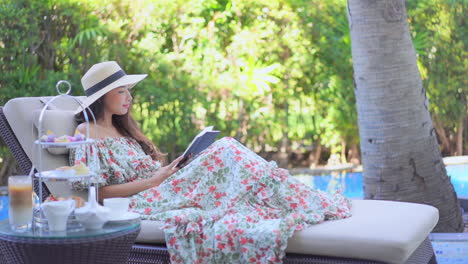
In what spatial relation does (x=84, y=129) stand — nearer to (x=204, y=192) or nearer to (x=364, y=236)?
(x=204, y=192)

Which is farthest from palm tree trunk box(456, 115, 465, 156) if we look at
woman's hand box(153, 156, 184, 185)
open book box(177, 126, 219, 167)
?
woman's hand box(153, 156, 184, 185)

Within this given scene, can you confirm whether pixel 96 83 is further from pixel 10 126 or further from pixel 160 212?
pixel 160 212

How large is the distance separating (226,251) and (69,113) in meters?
1.26

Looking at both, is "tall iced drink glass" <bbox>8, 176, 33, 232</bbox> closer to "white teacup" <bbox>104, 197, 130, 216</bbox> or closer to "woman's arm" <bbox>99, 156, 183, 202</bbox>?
"white teacup" <bbox>104, 197, 130, 216</bbox>

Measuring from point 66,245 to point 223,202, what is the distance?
1006mm

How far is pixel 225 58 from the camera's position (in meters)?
8.88

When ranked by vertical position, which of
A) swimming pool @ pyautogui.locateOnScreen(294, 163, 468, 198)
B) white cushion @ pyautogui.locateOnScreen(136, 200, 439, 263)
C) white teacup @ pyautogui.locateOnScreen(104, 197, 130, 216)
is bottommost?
swimming pool @ pyautogui.locateOnScreen(294, 163, 468, 198)

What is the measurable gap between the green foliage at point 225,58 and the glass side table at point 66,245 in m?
5.02

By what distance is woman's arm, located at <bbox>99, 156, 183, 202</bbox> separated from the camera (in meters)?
3.89

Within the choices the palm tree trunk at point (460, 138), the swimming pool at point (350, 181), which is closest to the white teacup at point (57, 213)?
A: the swimming pool at point (350, 181)

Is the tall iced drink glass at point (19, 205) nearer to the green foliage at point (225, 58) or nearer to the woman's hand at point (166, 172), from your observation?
the woman's hand at point (166, 172)

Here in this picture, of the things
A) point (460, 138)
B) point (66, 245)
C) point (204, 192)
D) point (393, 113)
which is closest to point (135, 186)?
point (204, 192)

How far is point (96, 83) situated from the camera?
4113 millimetres

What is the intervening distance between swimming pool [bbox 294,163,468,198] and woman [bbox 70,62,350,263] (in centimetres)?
433
